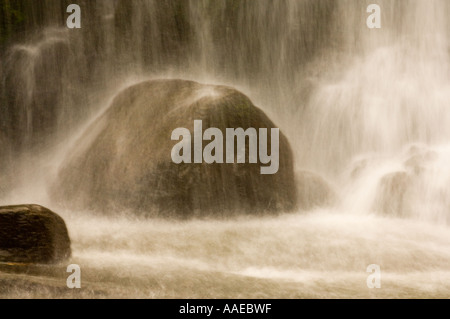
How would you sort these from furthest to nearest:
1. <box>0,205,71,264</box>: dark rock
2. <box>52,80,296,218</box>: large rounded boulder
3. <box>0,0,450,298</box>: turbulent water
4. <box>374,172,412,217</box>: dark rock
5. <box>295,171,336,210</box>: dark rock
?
1. <box>295,171,336,210</box>: dark rock
2. <box>0,0,450,298</box>: turbulent water
3. <box>374,172,412,217</box>: dark rock
4. <box>52,80,296,218</box>: large rounded boulder
5. <box>0,205,71,264</box>: dark rock

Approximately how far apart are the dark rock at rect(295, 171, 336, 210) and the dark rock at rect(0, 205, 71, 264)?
20.1ft

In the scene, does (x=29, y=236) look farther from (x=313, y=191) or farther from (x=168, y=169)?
(x=313, y=191)

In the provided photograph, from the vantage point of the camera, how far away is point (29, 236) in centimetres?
641

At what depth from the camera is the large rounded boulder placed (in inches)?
375

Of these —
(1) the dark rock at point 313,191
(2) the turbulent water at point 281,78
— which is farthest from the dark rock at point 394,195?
(1) the dark rock at point 313,191

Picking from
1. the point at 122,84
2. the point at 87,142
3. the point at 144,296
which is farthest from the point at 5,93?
the point at 144,296

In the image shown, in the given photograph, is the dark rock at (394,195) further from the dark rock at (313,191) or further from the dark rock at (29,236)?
the dark rock at (29,236)

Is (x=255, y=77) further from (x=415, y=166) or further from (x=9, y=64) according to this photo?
(x=9, y=64)

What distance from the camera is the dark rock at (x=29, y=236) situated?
6320mm

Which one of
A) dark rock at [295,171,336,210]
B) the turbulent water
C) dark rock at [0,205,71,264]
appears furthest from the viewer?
dark rock at [295,171,336,210]

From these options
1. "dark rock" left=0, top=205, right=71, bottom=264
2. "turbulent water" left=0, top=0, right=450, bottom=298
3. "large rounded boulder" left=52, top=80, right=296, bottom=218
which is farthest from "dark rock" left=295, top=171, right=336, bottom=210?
"dark rock" left=0, top=205, right=71, bottom=264

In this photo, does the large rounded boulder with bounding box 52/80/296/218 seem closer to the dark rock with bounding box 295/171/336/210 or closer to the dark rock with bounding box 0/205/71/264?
the dark rock with bounding box 295/171/336/210

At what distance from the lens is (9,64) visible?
568 inches
